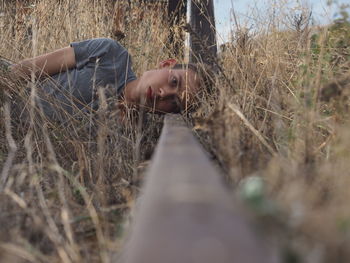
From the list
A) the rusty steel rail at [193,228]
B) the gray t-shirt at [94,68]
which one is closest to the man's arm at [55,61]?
the gray t-shirt at [94,68]

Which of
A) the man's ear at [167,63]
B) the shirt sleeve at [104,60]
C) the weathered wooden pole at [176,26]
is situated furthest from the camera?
the weathered wooden pole at [176,26]

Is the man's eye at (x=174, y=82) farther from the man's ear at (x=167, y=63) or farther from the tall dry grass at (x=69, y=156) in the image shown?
the man's ear at (x=167, y=63)

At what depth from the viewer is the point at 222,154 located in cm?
104

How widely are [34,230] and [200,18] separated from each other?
3515 millimetres

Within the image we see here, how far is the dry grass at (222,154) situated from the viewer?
0.59 m

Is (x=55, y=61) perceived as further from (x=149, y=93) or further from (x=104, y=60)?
(x=149, y=93)

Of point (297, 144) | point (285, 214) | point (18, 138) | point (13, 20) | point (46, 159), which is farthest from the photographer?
point (13, 20)

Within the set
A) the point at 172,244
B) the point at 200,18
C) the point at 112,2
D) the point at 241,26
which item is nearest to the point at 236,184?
the point at 172,244

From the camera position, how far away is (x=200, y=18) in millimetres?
4184

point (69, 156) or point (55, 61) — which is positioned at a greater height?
point (55, 61)

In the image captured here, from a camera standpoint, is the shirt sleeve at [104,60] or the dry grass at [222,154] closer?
the dry grass at [222,154]

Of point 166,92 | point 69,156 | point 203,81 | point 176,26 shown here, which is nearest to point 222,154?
point 69,156

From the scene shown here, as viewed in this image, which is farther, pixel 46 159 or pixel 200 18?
pixel 200 18

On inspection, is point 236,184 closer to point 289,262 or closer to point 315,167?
point 315,167
